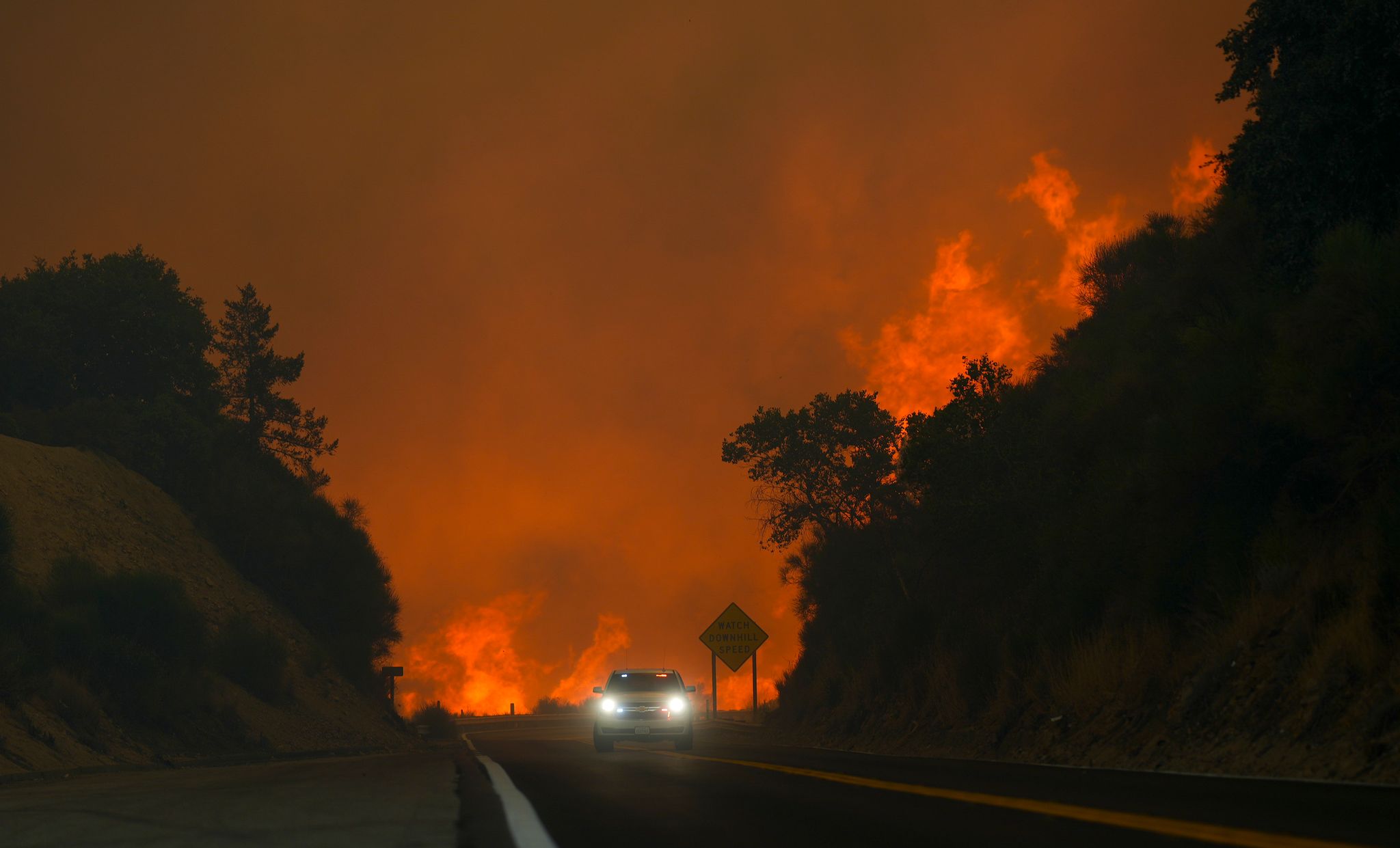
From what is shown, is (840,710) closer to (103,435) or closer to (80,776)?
(80,776)

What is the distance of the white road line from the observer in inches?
290

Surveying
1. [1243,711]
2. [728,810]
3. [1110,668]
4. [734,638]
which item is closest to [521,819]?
[728,810]

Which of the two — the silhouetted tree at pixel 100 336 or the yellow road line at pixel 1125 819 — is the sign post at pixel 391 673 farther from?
the yellow road line at pixel 1125 819

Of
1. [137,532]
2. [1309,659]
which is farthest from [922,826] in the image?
[137,532]

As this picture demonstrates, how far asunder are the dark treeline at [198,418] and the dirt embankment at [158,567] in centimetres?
224

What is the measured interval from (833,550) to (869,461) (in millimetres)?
3714

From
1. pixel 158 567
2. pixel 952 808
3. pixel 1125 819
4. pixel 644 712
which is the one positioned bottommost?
pixel 1125 819

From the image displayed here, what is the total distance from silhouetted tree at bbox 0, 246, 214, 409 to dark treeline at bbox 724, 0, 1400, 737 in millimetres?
45192

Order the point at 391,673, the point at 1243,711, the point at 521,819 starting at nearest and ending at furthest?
the point at 521,819 < the point at 1243,711 < the point at 391,673

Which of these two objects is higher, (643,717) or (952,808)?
(643,717)

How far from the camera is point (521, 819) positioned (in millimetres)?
8938

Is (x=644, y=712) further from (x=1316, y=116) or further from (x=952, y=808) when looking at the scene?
(x=952, y=808)

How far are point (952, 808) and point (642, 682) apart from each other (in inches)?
782

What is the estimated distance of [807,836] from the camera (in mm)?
7473
